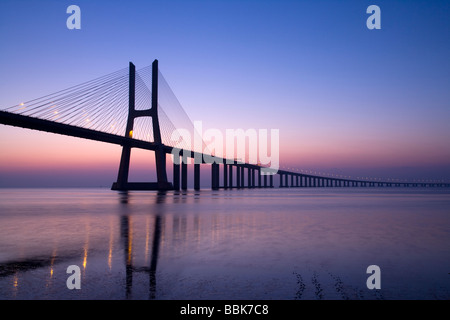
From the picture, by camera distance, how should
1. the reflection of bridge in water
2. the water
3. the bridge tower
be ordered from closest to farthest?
the water, the reflection of bridge in water, the bridge tower

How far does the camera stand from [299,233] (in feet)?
45.2

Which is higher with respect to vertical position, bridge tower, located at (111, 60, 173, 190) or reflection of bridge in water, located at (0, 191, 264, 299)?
bridge tower, located at (111, 60, 173, 190)

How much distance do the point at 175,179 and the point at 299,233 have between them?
255ft

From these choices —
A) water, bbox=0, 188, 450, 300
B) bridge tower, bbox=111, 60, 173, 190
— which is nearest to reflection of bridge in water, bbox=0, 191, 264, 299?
water, bbox=0, 188, 450, 300

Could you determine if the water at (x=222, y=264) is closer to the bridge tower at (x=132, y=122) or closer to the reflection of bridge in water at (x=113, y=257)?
the reflection of bridge in water at (x=113, y=257)

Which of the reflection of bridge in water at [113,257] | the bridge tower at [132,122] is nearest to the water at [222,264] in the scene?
the reflection of bridge in water at [113,257]

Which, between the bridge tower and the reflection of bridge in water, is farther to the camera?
the bridge tower

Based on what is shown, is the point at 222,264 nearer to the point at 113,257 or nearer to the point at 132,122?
the point at 113,257

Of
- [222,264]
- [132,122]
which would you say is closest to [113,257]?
[222,264]

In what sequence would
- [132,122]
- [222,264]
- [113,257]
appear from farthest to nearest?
[132,122] < [113,257] < [222,264]

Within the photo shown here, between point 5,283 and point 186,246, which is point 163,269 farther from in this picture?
point 186,246

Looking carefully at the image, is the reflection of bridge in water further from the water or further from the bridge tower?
the bridge tower
